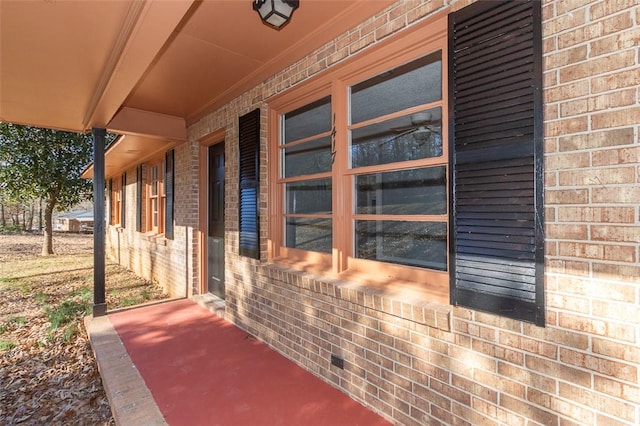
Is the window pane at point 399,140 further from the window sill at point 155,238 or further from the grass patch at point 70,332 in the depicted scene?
the window sill at point 155,238

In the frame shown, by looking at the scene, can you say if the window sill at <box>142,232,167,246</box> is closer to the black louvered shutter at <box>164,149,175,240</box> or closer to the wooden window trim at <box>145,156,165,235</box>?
the wooden window trim at <box>145,156,165,235</box>

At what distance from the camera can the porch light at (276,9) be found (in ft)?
6.74

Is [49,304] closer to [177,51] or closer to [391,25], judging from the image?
[177,51]

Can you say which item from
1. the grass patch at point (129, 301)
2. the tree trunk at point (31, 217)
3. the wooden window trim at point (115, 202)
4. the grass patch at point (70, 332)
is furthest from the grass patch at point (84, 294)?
the tree trunk at point (31, 217)

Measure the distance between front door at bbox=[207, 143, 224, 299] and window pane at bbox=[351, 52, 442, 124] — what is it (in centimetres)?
262

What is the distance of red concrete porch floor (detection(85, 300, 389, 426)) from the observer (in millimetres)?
2178

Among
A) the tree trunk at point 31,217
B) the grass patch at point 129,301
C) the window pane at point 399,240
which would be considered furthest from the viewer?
the tree trunk at point 31,217

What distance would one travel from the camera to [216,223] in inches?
185

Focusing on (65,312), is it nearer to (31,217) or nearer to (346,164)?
(346,164)

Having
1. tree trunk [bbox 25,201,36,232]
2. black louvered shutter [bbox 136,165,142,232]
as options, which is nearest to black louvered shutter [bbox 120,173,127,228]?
black louvered shutter [bbox 136,165,142,232]

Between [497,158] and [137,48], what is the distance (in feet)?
7.87

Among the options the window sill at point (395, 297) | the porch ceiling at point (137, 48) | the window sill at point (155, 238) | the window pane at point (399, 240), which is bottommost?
the window sill at point (395, 297)

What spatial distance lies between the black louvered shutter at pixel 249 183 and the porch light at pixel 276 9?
127 cm

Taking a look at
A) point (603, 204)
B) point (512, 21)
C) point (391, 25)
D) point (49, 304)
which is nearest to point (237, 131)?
point (391, 25)
